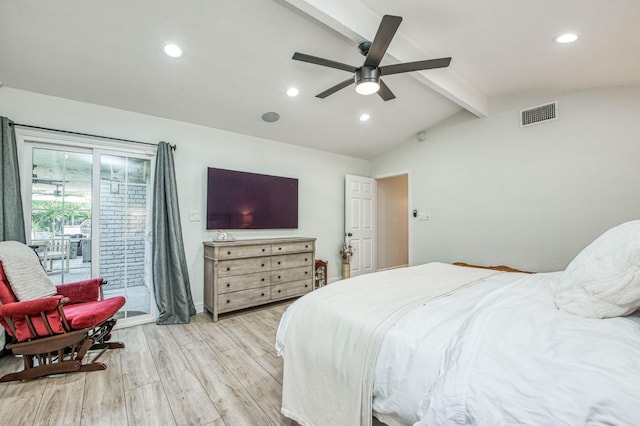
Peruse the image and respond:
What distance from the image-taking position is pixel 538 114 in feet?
10.6

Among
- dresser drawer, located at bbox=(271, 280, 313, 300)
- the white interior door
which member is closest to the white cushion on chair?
dresser drawer, located at bbox=(271, 280, 313, 300)

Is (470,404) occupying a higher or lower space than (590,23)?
lower

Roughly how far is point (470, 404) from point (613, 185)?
337cm

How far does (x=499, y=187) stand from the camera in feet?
11.7

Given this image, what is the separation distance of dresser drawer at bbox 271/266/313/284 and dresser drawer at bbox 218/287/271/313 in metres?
0.18

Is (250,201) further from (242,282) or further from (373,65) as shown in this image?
(373,65)

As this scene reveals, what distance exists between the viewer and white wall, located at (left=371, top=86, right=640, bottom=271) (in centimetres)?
276

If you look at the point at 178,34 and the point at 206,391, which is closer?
the point at 206,391

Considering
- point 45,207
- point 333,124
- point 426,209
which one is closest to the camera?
point 45,207

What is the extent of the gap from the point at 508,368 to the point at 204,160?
3.64m

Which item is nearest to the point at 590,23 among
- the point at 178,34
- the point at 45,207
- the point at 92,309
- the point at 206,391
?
the point at 178,34

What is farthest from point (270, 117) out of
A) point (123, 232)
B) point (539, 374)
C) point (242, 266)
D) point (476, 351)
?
point (539, 374)

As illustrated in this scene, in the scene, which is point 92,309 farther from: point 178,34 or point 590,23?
point 590,23

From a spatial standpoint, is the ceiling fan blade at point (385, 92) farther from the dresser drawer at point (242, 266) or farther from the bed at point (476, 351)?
the dresser drawer at point (242, 266)
